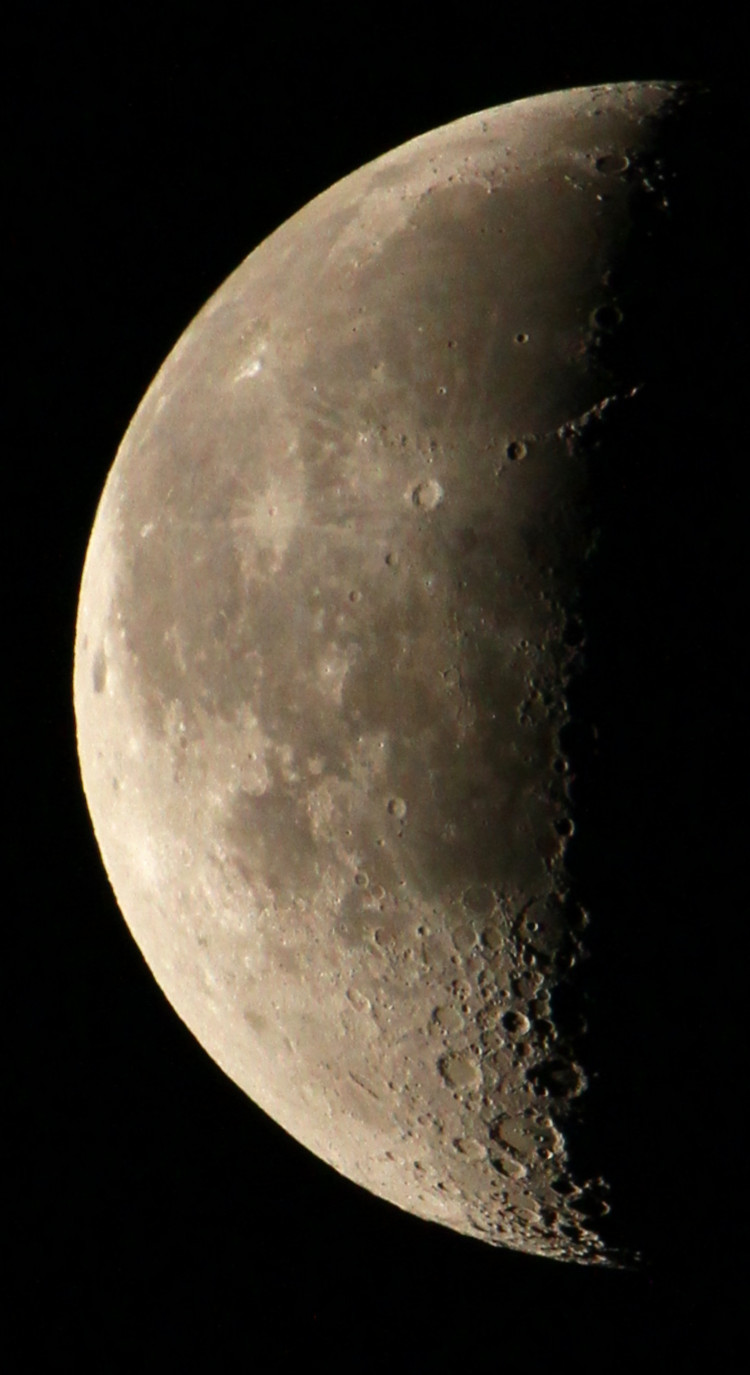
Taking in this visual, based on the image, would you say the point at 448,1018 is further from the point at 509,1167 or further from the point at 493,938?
the point at 509,1167

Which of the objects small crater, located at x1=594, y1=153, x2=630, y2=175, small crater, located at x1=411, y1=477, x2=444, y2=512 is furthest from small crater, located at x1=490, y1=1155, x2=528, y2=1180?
small crater, located at x1=594, y1=153, x2=630, y2=175

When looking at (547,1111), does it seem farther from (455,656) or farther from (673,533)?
(673,533)

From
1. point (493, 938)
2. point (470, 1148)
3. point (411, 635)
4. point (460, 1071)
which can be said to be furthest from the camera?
point (470, 1148)

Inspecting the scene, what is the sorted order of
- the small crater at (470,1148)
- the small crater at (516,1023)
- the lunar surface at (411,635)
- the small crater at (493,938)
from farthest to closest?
the small crater at (470,1148)
the small crater at (516,1023)
the small crater at (493,938)
the lunar surface at (411,635)

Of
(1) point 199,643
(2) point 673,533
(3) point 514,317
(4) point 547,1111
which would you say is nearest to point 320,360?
(3) point 514,317

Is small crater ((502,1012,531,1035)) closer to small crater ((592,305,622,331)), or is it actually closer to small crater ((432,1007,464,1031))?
small crater ((432,1007,464,1031))

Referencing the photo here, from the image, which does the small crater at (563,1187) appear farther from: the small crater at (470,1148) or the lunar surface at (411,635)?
the small crater at (470,1148)

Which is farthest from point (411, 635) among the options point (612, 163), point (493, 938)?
point (612, 163)

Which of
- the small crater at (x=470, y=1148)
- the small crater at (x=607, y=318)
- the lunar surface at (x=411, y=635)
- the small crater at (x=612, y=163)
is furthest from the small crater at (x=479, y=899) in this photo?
the small crater at (x=612, y=163)
